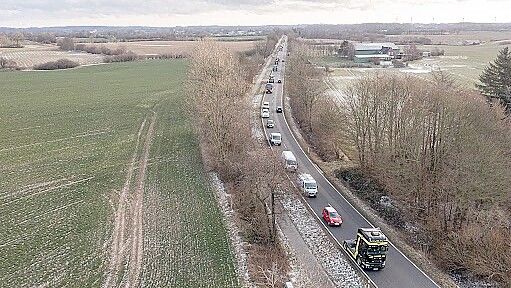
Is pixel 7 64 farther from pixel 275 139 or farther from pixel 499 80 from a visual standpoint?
pixel 499 80

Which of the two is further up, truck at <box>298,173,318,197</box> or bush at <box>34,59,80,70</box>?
bush at <box>34,59,80,70</box>

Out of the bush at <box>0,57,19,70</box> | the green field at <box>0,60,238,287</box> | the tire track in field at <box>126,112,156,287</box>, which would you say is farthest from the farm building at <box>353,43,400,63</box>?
the tire track in field at <box>126,112,156,287</box>

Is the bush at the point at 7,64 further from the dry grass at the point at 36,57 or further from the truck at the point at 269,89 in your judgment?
the truck at the point at 269,89

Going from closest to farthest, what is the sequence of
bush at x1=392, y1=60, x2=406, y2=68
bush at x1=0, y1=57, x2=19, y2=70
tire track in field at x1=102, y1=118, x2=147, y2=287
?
tire track in field at x1=102, y1=118, x2=147, y2=287, bush at x1=392, y1=60, x2=406, y2=68, bush at x1=0, y1=57, x2=19, y2=70

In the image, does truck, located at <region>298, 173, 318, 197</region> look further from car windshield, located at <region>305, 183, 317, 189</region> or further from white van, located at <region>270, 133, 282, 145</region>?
white van, located at <region>270, 133, 282, 145</region>

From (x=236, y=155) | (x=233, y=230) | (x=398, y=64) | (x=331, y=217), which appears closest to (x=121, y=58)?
(x=398, y=64)

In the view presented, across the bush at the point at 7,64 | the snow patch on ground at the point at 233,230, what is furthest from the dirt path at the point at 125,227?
the bush at the point at 7,64

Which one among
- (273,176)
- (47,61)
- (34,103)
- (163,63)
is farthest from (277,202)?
(47,61)
